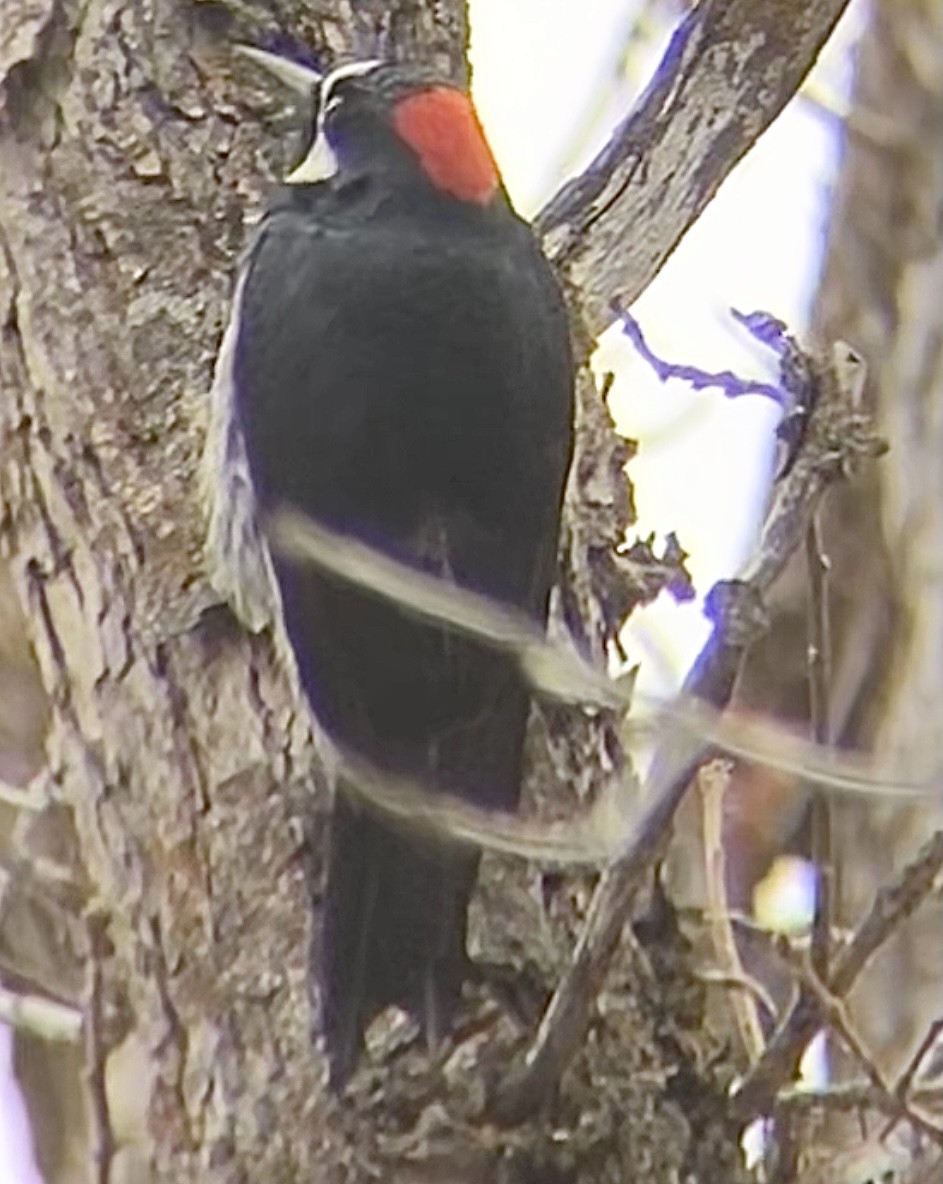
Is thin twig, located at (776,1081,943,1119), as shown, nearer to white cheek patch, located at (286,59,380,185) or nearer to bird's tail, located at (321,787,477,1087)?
bird's tail, located at (321,787,477,1087)

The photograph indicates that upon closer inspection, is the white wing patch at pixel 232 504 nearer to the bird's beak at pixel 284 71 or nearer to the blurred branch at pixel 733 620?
the bird's beak at pixel 284 71

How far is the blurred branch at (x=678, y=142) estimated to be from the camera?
113 inches

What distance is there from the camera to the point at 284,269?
2570mm

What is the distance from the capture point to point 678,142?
290cm

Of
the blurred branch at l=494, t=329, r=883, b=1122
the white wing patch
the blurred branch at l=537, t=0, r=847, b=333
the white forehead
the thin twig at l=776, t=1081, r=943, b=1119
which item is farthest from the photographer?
the blurred branch at l=537, t=0, r=847, b=333

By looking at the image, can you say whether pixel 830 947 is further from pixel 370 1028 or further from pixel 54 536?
pixel 54 536

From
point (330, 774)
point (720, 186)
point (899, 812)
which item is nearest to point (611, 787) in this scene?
point (330, 774)

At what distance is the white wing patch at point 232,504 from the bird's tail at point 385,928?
0.22 meters

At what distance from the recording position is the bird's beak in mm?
2703

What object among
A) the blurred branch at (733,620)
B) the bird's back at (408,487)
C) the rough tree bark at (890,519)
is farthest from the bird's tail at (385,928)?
A: the rough tree bark at (890,519)

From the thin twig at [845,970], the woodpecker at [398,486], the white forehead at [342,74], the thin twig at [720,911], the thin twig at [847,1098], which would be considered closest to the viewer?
the thin twig at [845,970]

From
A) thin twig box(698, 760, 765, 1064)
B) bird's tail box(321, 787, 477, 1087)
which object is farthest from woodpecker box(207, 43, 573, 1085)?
thin twig box(698, 760, 765, 1064)

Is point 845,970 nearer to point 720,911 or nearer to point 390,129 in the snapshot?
point 720,911

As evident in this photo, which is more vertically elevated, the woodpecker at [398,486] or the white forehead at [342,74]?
the white forehead at [342,74]
